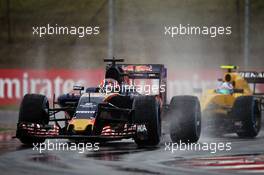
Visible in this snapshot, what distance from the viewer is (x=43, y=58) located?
102 ft

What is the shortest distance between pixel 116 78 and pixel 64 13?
51.2 ft

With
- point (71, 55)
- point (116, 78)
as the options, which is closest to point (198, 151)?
point (116, 78)

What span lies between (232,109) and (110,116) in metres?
3.13

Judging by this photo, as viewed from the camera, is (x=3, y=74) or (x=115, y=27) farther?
(x=115, y=27)

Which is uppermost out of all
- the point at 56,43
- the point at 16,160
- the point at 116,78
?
the point at 56,43

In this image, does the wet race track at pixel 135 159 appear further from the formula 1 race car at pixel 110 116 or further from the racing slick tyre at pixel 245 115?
the racing slick tyre at pixel 245 115

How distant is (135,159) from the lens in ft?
44.2

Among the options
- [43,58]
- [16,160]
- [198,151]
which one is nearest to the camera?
[16,160]

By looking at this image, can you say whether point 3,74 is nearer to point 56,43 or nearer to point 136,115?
point 56,43

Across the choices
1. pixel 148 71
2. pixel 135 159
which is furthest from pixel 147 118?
pixel 148 71

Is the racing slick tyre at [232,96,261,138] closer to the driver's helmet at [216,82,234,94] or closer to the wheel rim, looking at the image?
the wheel rim

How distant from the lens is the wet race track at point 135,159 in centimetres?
1195

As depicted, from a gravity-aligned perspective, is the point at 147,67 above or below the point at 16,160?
above

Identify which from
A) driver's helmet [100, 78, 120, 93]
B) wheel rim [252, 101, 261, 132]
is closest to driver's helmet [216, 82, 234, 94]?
wheel rim [252, 101, 261, 132]
